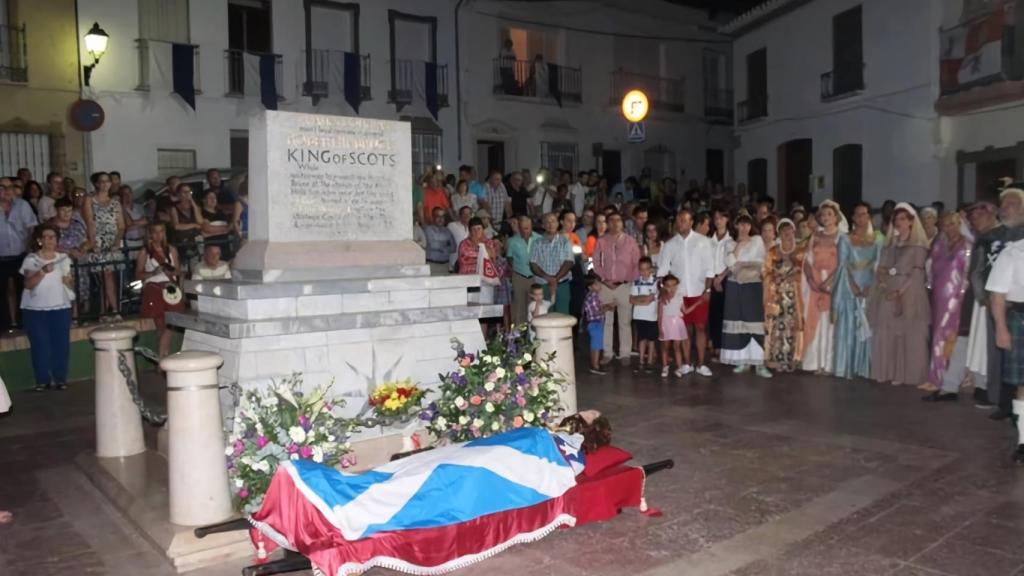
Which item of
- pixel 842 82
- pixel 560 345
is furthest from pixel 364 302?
pixel 842 82

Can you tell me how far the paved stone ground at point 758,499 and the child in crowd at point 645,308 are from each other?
1998mm

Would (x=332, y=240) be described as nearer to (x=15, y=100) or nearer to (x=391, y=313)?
(x=391, y=313)

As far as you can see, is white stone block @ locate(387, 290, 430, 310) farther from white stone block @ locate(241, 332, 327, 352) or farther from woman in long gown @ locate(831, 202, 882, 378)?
woman in long gown @ locate(831, 202, 882, 378)

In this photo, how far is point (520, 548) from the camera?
501 cm

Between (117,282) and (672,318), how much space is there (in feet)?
24.3

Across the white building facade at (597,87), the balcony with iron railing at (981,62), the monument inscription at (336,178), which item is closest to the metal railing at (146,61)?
the white building facade at (597,87)

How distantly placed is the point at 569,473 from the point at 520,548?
0.52 m

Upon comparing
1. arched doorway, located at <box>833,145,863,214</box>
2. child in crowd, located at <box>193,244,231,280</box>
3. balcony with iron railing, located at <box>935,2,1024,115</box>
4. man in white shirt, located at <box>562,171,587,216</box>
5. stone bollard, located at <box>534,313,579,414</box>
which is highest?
balcony with iron railing, located at <box>935,2,1024,115</box>

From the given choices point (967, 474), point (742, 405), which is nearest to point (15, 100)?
point (742, 405)

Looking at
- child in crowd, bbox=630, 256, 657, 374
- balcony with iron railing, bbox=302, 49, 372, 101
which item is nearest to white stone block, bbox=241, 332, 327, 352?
child in crowd, bbox=630, 256, 657, 374

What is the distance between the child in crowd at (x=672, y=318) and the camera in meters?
10.4

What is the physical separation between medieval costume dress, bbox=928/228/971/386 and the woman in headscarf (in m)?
1.22

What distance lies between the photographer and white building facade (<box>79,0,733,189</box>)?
18.7 metres

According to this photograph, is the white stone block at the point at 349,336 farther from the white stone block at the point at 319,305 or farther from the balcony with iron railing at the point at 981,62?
the balcony with iron railing at the point at 981,62
